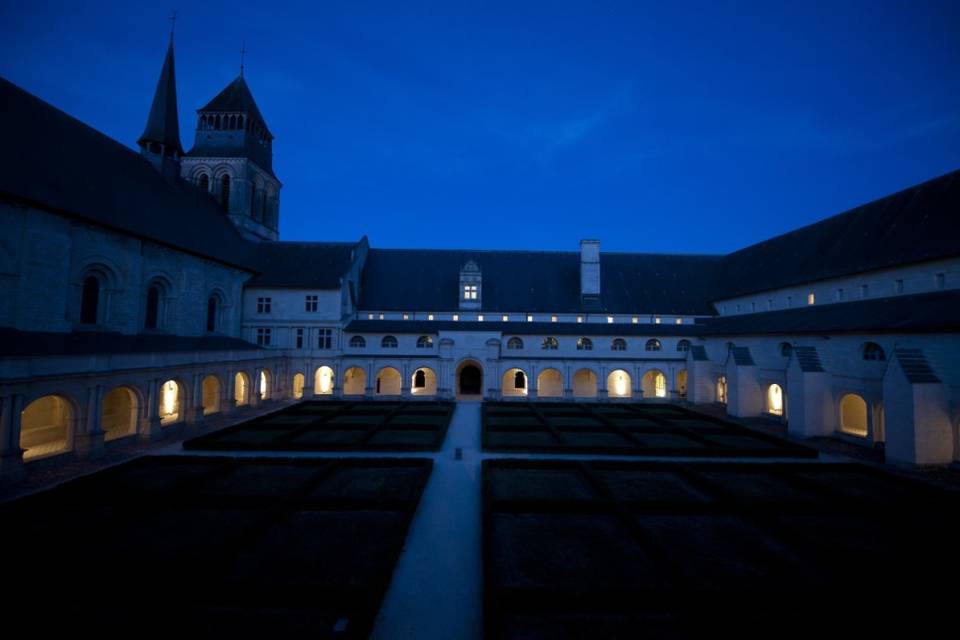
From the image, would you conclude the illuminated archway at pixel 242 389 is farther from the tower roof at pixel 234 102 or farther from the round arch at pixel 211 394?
the tower roof at pixel 234 102

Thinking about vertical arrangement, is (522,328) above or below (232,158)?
below

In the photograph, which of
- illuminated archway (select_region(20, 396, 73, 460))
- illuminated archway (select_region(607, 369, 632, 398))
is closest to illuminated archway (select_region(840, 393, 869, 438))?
illuminated archway (select_region(607, 369, 632, 398))

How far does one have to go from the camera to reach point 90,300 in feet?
83.7

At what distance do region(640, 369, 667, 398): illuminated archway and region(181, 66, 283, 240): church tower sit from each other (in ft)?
152

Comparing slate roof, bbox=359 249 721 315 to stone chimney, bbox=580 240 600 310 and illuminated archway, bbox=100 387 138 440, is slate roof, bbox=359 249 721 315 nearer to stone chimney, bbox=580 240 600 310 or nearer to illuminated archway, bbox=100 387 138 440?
stone chimney, bbox=580 240 600 310

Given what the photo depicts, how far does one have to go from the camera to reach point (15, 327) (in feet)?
67.7

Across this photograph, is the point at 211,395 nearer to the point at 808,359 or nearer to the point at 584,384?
the point at 584,384

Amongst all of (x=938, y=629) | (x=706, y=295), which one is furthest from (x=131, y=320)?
(x=706, y=295)

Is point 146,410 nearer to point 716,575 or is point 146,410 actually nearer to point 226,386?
point 226,386

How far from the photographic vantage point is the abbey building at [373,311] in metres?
20.7

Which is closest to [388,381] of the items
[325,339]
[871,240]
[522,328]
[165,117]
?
[325,339]

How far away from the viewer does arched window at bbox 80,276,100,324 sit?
987 inches

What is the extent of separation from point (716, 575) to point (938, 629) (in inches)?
150

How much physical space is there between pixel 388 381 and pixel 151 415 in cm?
2057
